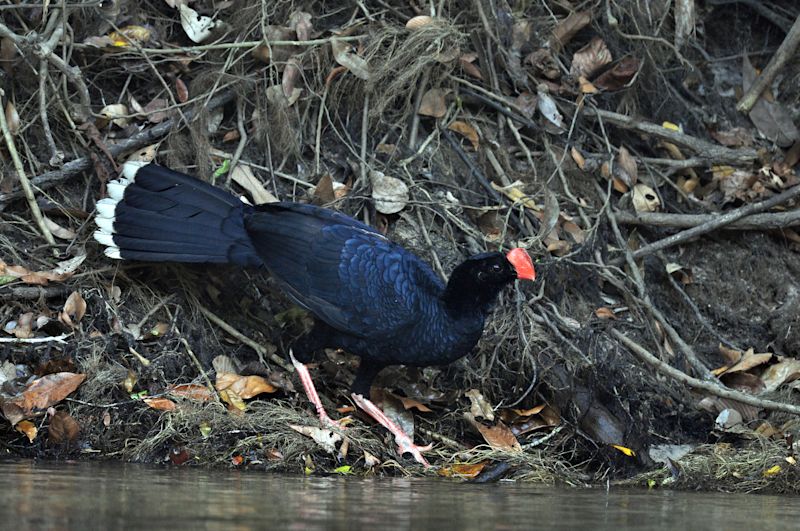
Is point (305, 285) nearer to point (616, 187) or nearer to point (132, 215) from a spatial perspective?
point (132, 215)

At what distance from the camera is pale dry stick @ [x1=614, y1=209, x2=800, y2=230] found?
6.66 m

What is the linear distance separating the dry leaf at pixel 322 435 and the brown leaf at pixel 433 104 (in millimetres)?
2461

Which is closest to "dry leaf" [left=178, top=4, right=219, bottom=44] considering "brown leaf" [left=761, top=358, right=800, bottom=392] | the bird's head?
the bird's head

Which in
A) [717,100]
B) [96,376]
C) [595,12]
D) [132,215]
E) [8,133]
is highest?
[595,12]

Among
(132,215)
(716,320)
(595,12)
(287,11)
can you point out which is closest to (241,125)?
(287,11)

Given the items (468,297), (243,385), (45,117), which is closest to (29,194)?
(45,117)

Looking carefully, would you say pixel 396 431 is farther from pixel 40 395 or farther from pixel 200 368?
pixel 40 395

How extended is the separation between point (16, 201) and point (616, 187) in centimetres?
352

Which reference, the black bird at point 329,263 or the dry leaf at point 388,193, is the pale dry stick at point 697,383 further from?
the dry leaf at point 388,193

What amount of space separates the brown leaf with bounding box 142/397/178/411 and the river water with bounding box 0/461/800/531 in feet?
1.91

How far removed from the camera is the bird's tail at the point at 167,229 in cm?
548

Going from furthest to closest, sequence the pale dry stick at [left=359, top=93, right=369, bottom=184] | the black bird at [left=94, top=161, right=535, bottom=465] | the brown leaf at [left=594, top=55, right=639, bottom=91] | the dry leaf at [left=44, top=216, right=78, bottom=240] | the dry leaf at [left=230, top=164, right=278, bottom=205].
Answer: the brown leaf at [left=594, top=55, right=639, bottom=91] → the pale dry stick at [left=359, top=93, right=369, bottom=184] → the dry leaf at [left=230, top=164, right=278, bottom=205] → the dry leaf at [left=44, top=216, right=78, bottom=240] → the black bird at [left=94, top=161, right=535, bottom=465]

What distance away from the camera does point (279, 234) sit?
5.39m

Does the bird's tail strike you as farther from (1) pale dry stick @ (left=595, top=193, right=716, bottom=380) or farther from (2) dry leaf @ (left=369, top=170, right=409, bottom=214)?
(1) pale dry stick @ (left=595, top=193, right=716, bottom=380)
